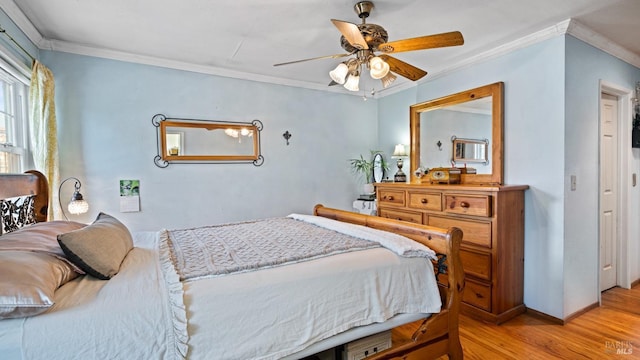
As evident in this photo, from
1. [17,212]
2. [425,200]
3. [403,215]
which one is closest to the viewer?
[17,212]

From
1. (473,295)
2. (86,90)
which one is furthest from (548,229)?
(86,90)

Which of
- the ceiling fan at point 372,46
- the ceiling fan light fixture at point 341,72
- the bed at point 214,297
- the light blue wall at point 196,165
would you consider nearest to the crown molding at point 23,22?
the light blue wall at point 196,165

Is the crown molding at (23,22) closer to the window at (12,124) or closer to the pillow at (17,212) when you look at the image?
the window at (12,124)

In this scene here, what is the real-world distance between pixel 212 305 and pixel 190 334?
12cm

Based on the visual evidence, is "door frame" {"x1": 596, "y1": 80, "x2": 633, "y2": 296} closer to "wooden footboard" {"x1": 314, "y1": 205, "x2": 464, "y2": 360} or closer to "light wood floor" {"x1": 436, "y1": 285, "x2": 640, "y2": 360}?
"light wood floor" {"x1": 436, "y1": 285, "x2": 640, "y2": 360}

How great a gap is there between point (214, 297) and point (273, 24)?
210cm

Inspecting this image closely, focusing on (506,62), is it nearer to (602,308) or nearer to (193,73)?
(602,308)

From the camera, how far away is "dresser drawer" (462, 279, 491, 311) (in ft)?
8.41

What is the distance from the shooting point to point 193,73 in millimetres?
3406

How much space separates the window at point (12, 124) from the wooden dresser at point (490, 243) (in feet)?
11.4

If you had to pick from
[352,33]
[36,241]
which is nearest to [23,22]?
[36,241]

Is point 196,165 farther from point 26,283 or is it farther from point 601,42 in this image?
point 601,42

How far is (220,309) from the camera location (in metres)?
1.23

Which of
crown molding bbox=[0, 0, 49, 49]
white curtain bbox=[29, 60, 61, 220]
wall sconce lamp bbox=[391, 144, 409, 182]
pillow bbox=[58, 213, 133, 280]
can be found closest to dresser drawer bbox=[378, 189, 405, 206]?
wall sconce lamp bbox=[391, 144, 409, 182]
